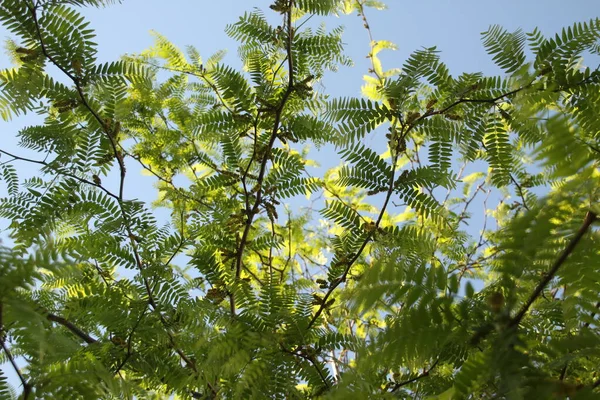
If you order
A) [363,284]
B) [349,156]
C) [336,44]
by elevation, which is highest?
[336,44]

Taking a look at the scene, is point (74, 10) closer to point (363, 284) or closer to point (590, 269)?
point (363, 284)

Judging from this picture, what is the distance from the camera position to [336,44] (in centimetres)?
165

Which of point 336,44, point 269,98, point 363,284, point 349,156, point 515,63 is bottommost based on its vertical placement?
point 363,284

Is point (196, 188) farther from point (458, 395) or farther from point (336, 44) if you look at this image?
point (458, 395)

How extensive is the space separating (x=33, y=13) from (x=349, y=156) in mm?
896

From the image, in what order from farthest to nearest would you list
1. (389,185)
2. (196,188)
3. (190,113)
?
1. (190,113)
2. (196,188)
3. (389,185)

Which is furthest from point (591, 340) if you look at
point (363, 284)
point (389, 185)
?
point (389, 185)

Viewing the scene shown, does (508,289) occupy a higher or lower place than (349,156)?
lower

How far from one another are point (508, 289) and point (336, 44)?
4.22 ft

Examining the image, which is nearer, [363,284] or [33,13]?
[363,284]

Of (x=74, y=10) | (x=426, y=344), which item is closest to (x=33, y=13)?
(x=74, y=10)

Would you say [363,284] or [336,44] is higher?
[336,44]

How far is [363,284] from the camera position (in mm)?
544

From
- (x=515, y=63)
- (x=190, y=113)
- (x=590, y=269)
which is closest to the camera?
(x=590, y=269)
